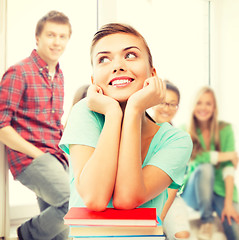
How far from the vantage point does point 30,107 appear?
6.67ft

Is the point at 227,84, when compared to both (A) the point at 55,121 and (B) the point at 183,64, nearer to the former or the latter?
(B) the point at 183,64

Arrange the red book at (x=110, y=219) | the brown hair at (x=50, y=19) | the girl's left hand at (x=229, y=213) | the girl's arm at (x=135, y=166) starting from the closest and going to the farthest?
the red book at (x=110, y=219) < the girl's arm at (x=135, y=166) < the brown hair at (x=50, y=19) < the girl's left hand at (x=229, y=213)

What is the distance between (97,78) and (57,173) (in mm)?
1171

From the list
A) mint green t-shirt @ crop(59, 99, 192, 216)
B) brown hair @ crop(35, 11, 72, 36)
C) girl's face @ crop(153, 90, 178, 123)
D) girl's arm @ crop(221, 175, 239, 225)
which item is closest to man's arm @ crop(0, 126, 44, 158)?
brown hair @ crop(35, 11, 72, 36)

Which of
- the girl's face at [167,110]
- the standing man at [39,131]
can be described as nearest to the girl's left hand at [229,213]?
the girl's face at [167,110]

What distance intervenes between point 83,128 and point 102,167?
0.52 feet

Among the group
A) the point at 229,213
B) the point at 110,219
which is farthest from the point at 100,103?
the point at 229,213

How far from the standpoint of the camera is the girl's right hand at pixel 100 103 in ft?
2.74

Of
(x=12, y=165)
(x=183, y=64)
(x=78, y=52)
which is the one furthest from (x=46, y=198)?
(x=183, y=64)

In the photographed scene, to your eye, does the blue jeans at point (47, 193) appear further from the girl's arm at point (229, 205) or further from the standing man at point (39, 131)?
the girl's arm at point (229, 205)

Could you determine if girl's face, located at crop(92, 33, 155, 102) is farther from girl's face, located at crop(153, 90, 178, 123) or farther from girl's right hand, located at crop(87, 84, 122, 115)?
girl's face, located at crop(153, 90, 178, 123)

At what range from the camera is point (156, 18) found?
8.57 ft

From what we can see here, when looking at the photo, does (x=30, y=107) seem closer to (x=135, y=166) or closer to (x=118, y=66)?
(x=118, y=66)

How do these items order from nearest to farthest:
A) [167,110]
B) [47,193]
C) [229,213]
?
1. [47,193]
2. [167,110]
3. [229,213]
